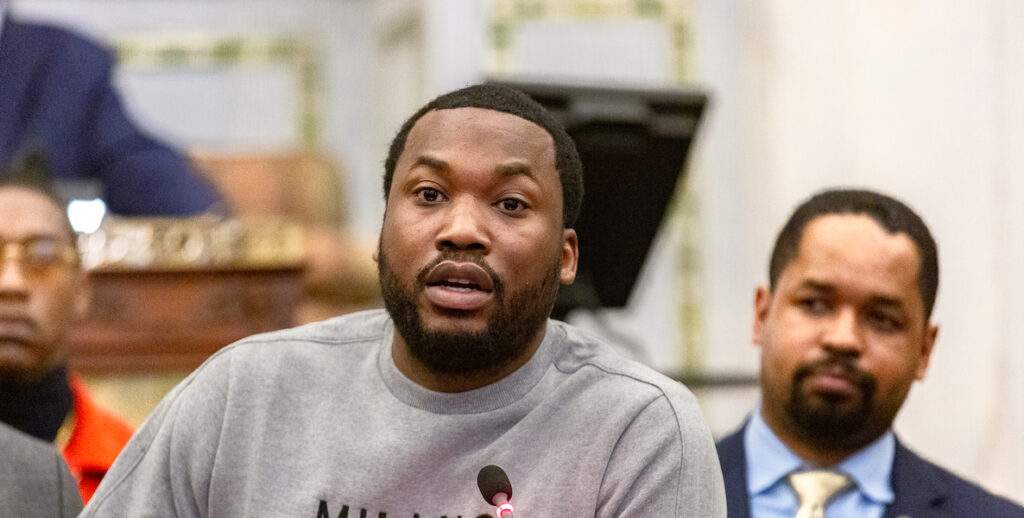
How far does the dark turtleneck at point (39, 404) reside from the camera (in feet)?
7.82

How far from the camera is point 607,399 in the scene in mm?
1526

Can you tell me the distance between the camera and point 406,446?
4.91ft

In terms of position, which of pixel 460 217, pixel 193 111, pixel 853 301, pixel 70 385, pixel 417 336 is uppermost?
pixel 460 217

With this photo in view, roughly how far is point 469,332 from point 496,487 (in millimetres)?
171

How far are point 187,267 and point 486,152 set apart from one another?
2.10m

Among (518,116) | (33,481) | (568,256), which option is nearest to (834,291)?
(568,256)

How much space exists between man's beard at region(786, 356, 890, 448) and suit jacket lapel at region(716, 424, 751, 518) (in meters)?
0.11

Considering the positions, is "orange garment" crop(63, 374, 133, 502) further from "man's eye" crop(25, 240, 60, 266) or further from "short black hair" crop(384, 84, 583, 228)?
"short black hair" crop(384, 84, 583, 228)

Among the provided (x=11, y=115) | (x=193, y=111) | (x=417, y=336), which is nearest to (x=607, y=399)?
(x=417, y=336)

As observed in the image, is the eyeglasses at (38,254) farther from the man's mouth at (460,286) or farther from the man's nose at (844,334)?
the man's nose at (844,334)

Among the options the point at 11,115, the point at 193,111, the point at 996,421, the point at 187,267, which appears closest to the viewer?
the point at 996,421

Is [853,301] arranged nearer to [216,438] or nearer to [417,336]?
[417,336]

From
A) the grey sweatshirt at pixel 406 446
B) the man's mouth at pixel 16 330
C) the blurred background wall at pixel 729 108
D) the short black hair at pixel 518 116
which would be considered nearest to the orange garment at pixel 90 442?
the man's mouth at pixel 16 330

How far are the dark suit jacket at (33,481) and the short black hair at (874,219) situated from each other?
3.74 ft
